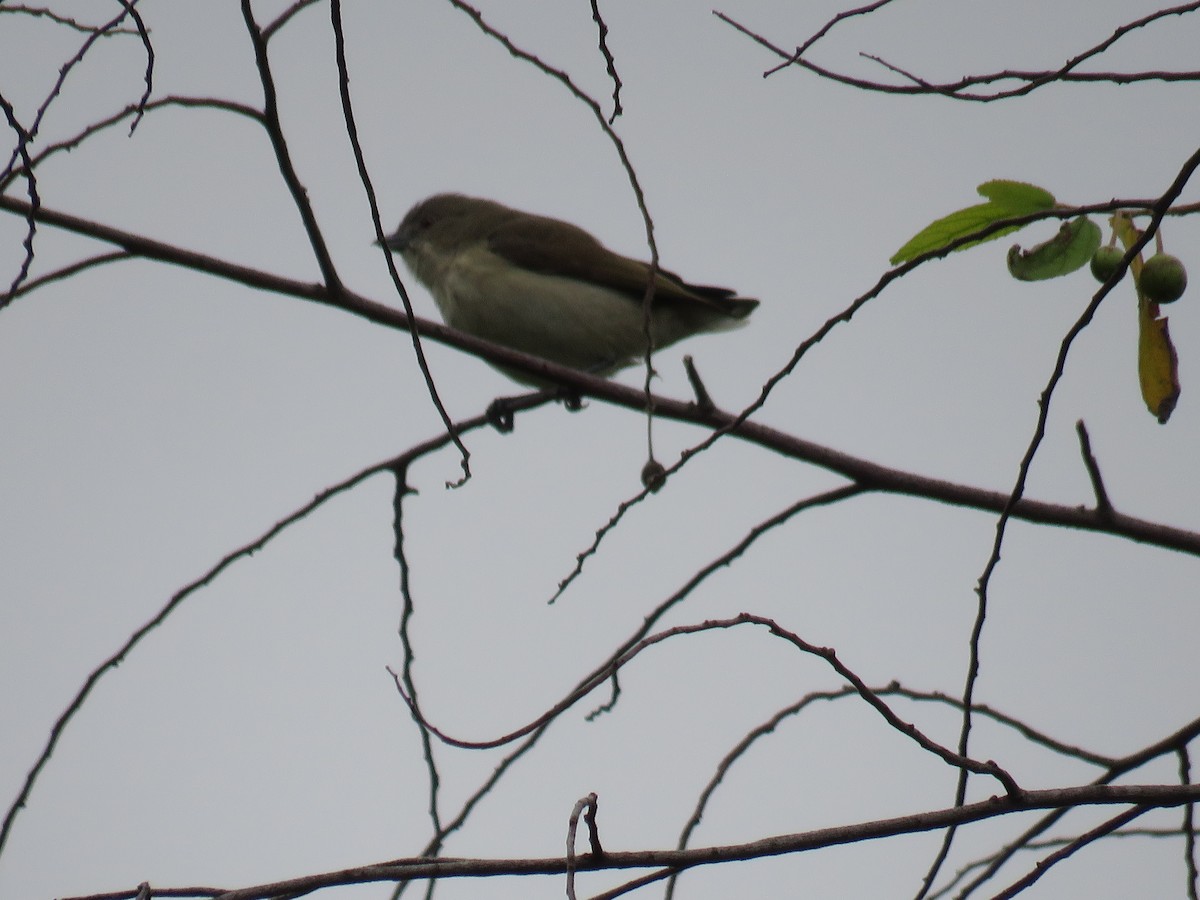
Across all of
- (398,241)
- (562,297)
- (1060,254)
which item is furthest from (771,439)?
(398,241)

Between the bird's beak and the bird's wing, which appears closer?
the bird's wing

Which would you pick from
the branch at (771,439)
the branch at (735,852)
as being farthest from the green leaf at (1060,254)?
the branch at (735,852)

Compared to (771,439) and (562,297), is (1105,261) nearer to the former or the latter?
(771,439)

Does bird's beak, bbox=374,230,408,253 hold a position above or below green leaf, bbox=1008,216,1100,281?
above

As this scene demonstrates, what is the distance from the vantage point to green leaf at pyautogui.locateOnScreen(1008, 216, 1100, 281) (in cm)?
240

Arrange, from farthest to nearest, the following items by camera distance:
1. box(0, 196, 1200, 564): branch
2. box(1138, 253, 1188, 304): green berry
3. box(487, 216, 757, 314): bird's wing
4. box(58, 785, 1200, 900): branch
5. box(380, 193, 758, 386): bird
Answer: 1. box(487, 216, 757, 314): bird's wing
2. box(380, 193, 758, 386): bird
3. box(0, 196, 1200, 564): branch
4. box(1138, 253, 1188, 304): green berry
5. box(58, 785, 1200, 900): branch

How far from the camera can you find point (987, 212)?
2287 millimetres

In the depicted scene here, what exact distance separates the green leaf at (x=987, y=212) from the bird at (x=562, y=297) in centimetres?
354

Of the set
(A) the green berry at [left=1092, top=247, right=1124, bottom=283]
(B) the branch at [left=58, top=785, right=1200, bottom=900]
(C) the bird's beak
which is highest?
(C) the bird's beak

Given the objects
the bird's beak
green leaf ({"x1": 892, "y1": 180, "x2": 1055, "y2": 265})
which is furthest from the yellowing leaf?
the bird's beak

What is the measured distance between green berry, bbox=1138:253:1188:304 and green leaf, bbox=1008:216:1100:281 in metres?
0.13

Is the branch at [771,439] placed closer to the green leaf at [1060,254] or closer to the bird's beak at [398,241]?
the green leaf at [1060,254]

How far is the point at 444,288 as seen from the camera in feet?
20.9

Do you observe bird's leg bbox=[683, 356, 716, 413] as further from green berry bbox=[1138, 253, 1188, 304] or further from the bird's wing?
the bird's wing
